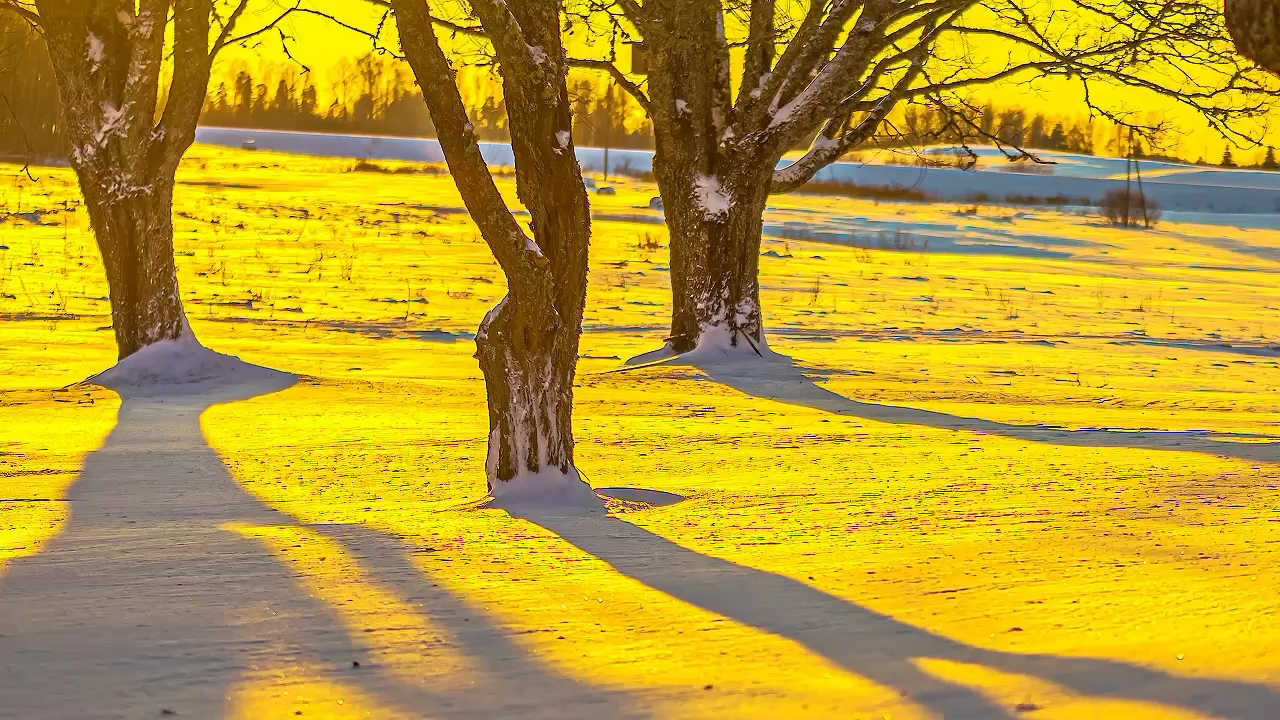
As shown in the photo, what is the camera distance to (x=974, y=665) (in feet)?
11.9

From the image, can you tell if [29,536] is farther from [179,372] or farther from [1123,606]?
[179,372]

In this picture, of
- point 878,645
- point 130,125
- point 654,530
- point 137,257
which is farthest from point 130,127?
point 878,645

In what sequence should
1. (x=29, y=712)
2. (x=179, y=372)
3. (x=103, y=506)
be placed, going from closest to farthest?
(x=29, y=712)
(x=103, y=506)
(x=179, y=372)

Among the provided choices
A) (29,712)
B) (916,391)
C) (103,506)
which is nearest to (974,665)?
(29,712)

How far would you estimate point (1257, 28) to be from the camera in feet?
12.6

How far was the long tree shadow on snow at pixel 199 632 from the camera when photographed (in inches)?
132

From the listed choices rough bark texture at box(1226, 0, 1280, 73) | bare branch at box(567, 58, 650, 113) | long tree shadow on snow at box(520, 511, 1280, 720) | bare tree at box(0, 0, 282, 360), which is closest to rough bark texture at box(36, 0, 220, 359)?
bare tree at box(0, 0, 282, 360)

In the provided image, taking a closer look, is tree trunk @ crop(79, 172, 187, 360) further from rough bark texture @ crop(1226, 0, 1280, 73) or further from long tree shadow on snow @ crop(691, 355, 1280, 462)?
rough bark texture @ crop(1226, 0, 1280, 73)

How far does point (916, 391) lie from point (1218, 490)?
16.2 ft

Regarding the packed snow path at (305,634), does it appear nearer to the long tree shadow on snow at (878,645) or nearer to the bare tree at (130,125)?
the long tree shadow on snow at (878,645)

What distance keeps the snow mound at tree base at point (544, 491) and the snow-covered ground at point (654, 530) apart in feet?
0.65

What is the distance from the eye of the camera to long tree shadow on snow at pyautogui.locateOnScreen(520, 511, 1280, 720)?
332 cm

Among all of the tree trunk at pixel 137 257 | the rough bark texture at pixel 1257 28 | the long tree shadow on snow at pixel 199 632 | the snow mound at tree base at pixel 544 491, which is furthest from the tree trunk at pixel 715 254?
the rough bark texture at pixel 1257 28

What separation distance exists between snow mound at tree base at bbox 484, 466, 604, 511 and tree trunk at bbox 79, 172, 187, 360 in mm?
5691
